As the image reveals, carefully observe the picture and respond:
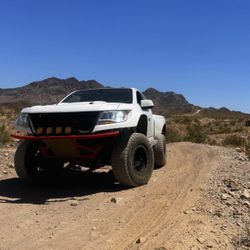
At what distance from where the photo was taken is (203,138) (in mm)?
25391

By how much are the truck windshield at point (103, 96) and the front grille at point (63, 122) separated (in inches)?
64.1

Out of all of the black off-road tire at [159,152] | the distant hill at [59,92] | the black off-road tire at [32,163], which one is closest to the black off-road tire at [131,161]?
the black off-road tire at [32,163]

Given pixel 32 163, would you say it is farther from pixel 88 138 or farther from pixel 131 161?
pixel 131 161

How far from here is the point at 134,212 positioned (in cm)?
713

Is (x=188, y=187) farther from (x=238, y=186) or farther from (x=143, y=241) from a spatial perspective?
(x=143, y=241)

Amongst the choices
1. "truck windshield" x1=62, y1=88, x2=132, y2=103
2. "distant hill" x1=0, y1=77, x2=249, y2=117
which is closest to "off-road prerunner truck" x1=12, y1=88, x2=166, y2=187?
"truck windshield" x1=62, y1=88, x2=132, y2=103

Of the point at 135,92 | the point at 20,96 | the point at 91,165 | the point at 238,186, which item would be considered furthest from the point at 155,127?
the point at 20,96

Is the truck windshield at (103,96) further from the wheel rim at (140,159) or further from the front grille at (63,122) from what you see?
the front grille at (63,122)

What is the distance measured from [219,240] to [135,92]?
478cm

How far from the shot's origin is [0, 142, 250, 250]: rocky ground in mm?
5965

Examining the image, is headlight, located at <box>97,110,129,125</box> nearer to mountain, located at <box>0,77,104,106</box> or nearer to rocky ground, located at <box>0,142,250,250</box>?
rocky ground, located at <box>0,142,250,250</box>

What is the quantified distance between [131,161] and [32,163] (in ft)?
6.79

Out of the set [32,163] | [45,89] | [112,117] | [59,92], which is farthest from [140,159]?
[45,89]

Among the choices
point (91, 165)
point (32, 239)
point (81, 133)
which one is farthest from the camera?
point (91, 165)
